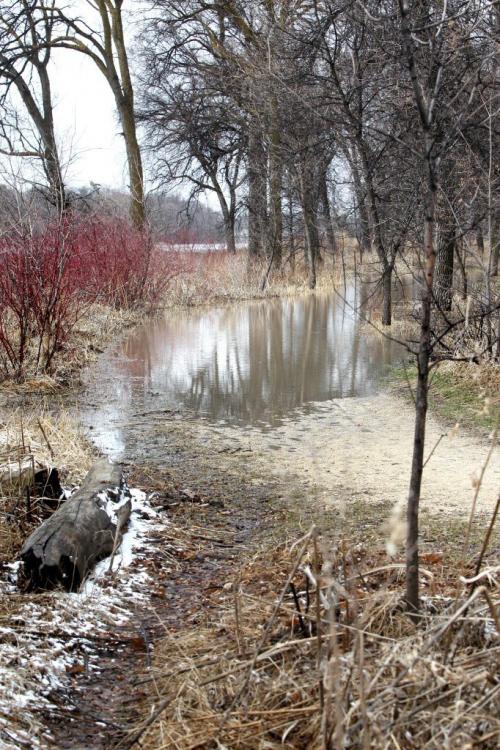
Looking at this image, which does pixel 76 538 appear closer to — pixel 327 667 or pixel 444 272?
pixel 327 667

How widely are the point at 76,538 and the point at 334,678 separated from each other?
2289 millimetres

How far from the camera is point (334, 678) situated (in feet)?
5.26

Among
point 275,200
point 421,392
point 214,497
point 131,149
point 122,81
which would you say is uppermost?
point 122,81

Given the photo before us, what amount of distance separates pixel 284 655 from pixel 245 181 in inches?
1079

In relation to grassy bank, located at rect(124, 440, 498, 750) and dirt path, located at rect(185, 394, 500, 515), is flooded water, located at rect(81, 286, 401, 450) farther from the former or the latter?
grassy bank, located at rect(124, 440, 498, 750)

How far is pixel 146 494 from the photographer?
16.7 ft

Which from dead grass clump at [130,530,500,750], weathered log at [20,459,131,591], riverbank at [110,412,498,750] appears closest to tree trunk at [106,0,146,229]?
riverbank at [110,412,498,750]

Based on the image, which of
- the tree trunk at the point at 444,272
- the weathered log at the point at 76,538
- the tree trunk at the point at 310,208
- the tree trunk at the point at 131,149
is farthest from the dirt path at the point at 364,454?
the tree trunk at the point at 131,149

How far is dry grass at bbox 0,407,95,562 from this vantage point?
4078 mm

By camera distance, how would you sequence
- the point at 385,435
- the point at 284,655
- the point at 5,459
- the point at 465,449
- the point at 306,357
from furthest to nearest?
the point at 306,357 < the point at 385,435 < the point at 465,449 < the point at 5,459 < the point at 284,655

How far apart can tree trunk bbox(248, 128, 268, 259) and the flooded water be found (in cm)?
874

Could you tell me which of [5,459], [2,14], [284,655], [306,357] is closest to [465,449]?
[5,459]

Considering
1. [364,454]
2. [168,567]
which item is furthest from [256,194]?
[168,567]

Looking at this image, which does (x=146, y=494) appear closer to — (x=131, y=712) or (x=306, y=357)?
(x=131, y=712)
